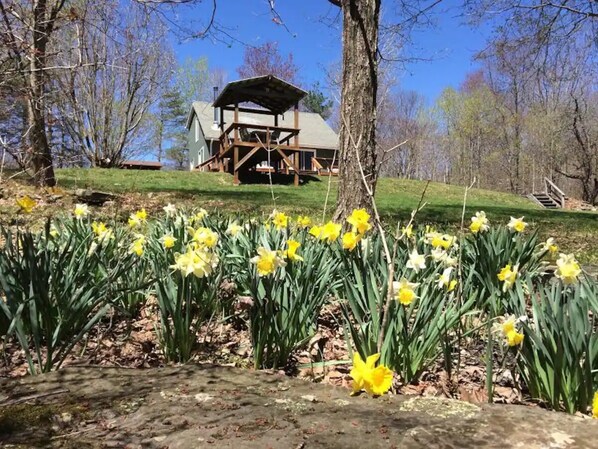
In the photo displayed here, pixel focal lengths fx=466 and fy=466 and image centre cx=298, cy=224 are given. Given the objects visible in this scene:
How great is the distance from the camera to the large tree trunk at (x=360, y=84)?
13.9 feet

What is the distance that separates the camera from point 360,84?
433 cm

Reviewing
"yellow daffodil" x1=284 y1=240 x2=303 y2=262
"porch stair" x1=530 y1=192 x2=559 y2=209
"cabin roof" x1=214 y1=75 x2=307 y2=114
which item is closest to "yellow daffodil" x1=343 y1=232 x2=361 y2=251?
"yellow daffodil" x1=284 y1=240 x2=303 y2=262

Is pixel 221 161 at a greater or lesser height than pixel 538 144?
lesser

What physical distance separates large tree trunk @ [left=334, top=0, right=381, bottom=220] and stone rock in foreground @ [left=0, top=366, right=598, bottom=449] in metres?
3.01

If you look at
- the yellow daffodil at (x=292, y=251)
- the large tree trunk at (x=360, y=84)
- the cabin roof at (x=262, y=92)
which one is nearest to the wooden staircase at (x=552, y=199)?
the cabin roof at (x=262, y=92)

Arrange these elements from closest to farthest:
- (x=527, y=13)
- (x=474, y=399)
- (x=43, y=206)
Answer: (x=474, y=399) < (x=43, y=206) < (x=527, y=13)

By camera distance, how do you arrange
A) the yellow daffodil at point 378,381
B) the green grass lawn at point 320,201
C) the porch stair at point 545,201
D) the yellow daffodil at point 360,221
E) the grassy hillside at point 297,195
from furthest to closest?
the porch stair at point 545,201 → the grassy hillside at point 297,195 → the green grass lawn at point 320,201 → the yellow daffodil at point 360,221 → the yellow daffodil at point 378,381

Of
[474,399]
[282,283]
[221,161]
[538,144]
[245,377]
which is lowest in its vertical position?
[474,399]

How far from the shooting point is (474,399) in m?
1.60

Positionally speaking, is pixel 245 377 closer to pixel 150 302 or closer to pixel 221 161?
pixel 150 302

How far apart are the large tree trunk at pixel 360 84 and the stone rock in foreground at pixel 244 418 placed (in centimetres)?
301

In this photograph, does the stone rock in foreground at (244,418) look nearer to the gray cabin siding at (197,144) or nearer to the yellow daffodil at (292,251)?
the yellow daffodil at (292,251)

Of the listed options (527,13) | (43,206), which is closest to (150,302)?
(43,206)

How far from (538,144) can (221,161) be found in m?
26.3
